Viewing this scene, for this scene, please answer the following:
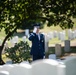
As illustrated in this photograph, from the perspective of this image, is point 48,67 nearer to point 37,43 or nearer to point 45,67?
point 45,67

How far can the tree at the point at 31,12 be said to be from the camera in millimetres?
12984

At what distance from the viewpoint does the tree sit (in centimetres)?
1298

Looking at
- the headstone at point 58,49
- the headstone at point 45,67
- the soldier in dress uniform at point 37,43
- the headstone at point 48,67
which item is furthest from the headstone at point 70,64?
the headstone at point 58,49

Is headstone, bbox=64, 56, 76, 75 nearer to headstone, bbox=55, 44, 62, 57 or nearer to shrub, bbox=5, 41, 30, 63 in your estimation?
shrub, bbox=5, 41, 30, 63

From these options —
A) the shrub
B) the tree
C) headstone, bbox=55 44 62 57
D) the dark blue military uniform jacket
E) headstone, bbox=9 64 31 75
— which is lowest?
headstone, bbox=55 44 62 57

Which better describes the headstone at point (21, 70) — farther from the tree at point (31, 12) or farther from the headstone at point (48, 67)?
the tree at point (31, 12)

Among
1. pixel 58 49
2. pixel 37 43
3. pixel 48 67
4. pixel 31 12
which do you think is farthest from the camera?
pixel 58 49

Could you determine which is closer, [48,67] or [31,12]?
[48,67]

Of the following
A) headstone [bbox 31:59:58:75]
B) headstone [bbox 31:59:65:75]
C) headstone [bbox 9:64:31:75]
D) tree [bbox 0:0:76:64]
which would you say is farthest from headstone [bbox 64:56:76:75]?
tree [bbox 0:0:76:64]

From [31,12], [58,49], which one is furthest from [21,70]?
[58,49]

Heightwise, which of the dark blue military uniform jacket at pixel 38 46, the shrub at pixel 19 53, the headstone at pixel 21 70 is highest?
the headstone at pixel 21 70

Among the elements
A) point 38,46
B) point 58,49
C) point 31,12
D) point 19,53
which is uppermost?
point 31,12

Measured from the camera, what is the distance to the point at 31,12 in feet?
43.8

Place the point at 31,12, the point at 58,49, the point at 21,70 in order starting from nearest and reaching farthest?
the point at 21,70
the point at 31,12
the point at 58,49
